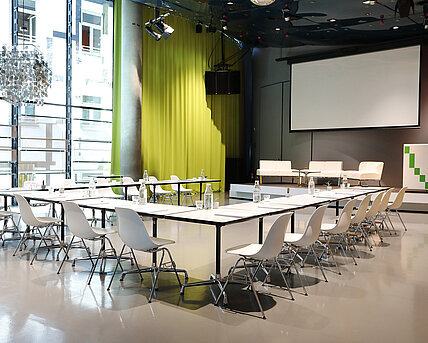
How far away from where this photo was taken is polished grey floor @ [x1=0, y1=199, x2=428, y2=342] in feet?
9.89

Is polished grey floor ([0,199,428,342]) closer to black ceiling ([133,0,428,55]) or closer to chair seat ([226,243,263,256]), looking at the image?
chair seat ([226,243,263,256])

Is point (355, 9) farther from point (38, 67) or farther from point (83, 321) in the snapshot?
point (83, 321)

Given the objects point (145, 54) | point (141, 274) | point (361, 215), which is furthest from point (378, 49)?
point (141, 274)

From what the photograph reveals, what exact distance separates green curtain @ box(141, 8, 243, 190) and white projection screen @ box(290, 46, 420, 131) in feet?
7.83

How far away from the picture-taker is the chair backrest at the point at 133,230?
3725 mm

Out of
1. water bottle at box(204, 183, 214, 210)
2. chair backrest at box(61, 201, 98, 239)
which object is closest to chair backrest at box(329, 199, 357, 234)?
water bottle at box(204, 183, 214, 210)

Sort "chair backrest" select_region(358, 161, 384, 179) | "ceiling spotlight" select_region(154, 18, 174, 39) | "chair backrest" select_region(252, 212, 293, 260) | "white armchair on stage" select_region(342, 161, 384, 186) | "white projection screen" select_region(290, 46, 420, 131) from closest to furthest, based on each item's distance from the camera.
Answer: "chair backrest" select_region(252, 212, 293, 260) → "ceiling spotlight" select_region(154, 18, 174, 39) → "white armchair on stage" select_region(342, 161, 384, 186) → "white projection screen" select_region(290, 46, 420, 131) → "chair backrest" select_region(358, 161, 384, 179)

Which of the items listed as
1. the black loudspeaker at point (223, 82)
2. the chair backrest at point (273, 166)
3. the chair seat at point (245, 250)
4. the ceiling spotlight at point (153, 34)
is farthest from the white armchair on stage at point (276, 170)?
the chair seat at point (245, 250)

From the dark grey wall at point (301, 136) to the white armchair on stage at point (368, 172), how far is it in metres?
0.93

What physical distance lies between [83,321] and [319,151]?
1101 cm

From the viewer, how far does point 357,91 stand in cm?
1198

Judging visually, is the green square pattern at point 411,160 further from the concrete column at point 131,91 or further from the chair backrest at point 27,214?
the chair backrest at point 27,214

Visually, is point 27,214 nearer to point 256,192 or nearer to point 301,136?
point 256,192

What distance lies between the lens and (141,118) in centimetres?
1170
